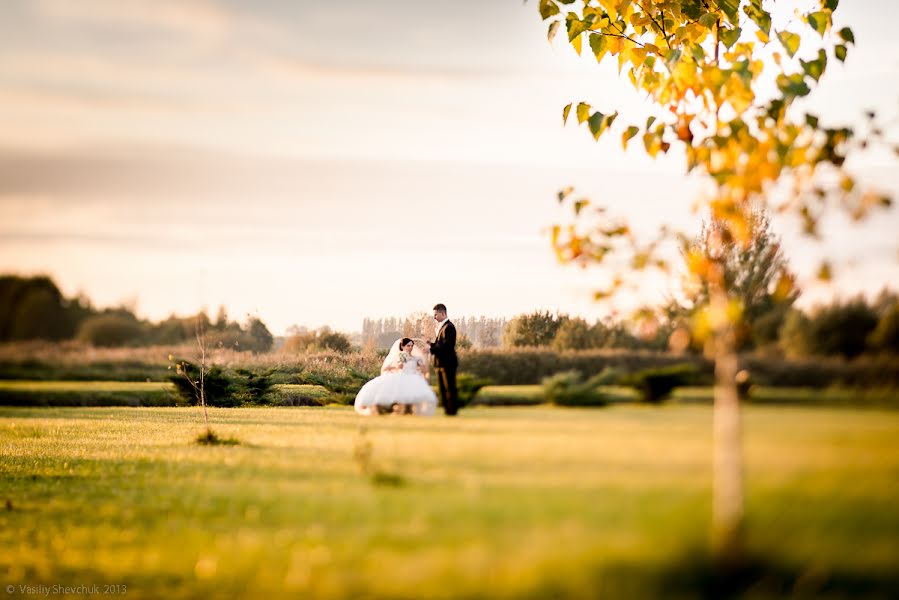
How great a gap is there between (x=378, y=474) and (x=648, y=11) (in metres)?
5.66

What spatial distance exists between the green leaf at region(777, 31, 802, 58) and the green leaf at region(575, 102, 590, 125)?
5.65 feet

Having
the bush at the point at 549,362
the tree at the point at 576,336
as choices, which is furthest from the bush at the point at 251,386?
the tree at the point at 576,336

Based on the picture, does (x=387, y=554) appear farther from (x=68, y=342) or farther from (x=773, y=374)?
(x=68, y=342)

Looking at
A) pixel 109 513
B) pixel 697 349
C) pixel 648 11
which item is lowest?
pixel 109 513

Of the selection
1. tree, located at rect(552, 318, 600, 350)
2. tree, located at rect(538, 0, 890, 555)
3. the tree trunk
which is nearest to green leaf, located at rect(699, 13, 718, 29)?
tree, located at rect(538, 0, 890, 555)

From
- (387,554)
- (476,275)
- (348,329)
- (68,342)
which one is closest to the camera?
(387,554)

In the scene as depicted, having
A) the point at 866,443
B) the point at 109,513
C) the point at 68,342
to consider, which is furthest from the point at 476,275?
the point at 68,342

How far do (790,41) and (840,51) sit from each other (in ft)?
1.42

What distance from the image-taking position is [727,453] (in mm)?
5133

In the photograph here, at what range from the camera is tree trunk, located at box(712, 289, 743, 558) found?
4.98 meters

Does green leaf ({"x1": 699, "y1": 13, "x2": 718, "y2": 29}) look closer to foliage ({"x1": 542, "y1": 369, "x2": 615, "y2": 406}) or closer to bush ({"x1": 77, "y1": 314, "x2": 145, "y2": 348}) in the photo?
foliage ({"x1": 542, "y1": 369, "x2": 615, "y2": 406})

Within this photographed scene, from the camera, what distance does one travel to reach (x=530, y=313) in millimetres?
8680

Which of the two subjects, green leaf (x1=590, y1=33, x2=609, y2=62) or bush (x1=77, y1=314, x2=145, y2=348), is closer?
green leaf (x1=590, y1=33, x2=609, y2=62)

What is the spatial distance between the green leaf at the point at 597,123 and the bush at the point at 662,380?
7.43 ft
